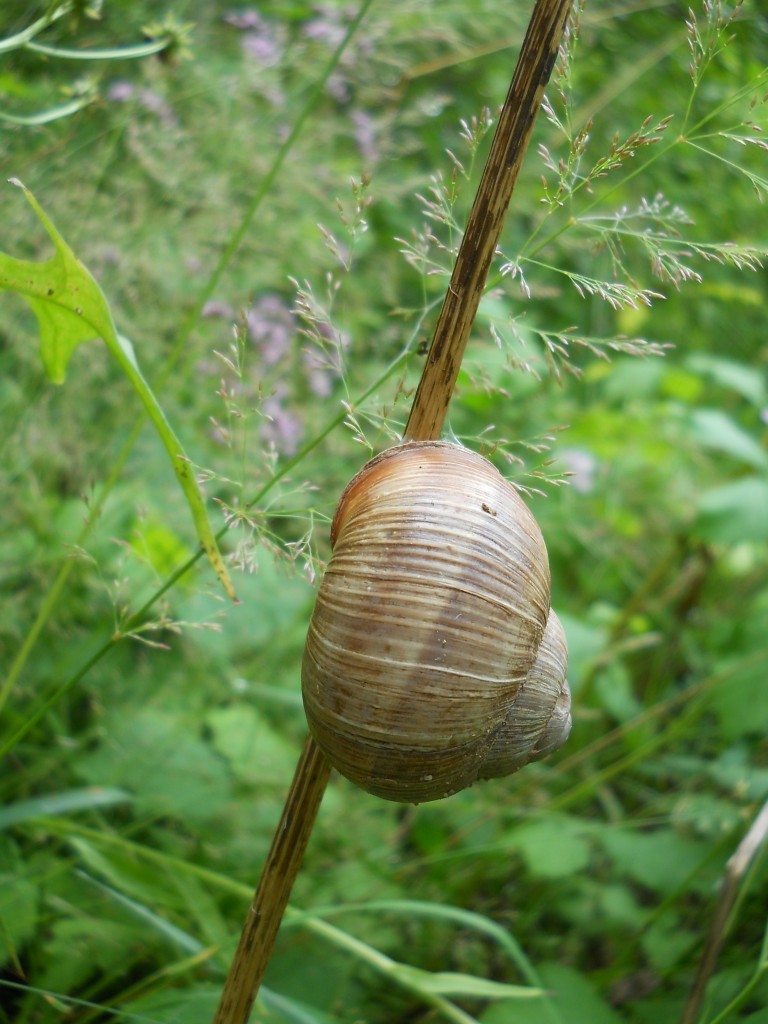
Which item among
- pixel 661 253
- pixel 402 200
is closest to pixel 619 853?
pixel 661 253

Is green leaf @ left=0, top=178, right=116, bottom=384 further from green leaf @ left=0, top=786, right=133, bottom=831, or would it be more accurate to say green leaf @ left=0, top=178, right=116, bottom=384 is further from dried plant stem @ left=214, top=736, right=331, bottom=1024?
green leaf @ left=0, top=786, right=133, bottom=831

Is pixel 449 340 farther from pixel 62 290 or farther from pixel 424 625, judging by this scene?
pixel 62 290

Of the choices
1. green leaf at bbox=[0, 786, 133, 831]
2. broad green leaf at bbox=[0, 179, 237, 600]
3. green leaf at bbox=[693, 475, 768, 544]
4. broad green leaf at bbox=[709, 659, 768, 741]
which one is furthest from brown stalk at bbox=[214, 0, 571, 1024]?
green leaf at bbox=[693, 475, 768, 544]

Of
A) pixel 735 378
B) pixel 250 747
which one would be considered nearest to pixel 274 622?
pixel 250 747

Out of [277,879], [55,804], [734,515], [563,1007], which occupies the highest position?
[277,879]

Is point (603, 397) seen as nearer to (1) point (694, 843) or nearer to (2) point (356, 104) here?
(2) point (356, 104)
